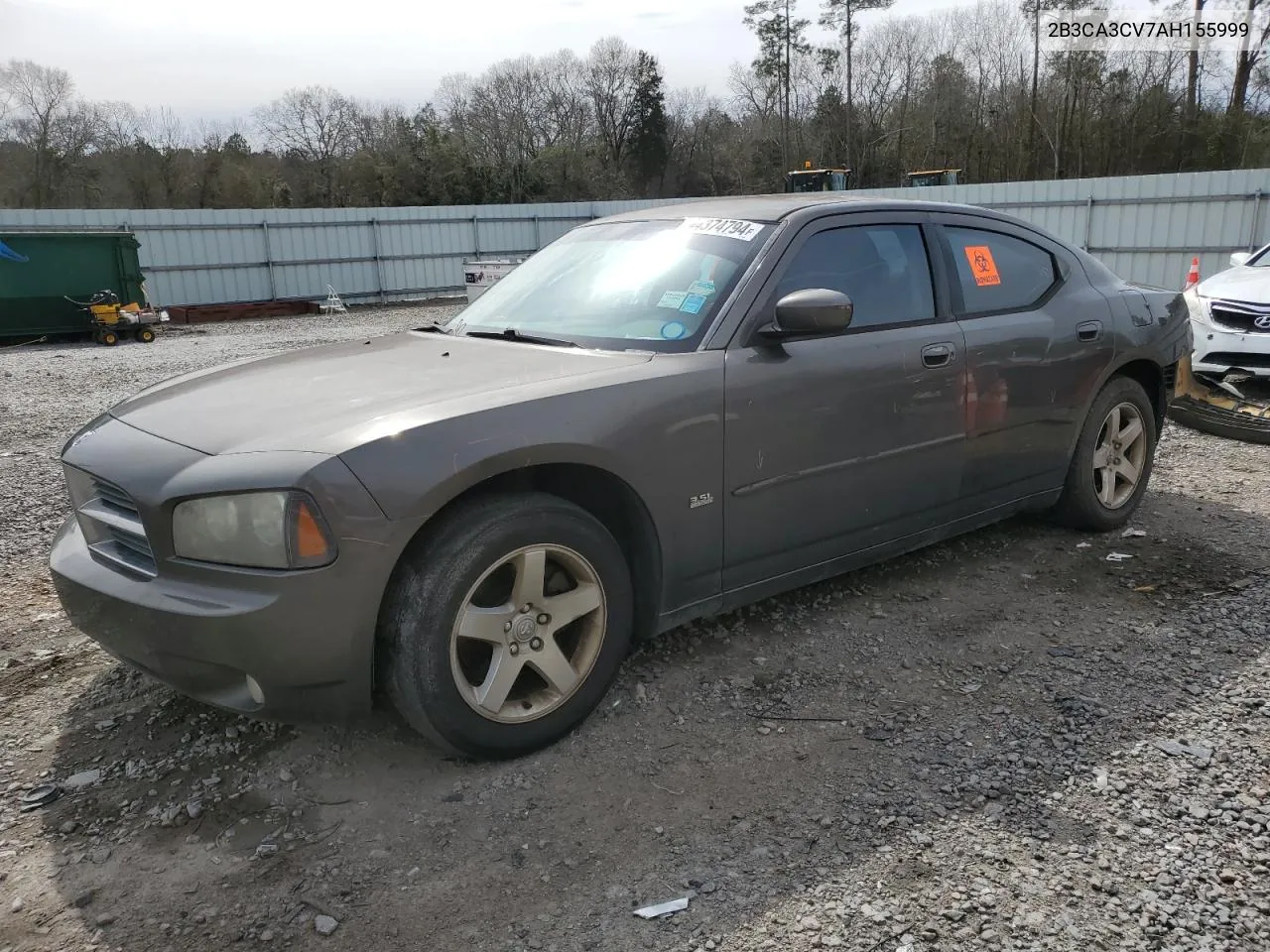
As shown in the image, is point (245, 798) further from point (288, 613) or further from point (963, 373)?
point (963, 373)

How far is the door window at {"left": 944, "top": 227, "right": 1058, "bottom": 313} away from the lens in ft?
13.0

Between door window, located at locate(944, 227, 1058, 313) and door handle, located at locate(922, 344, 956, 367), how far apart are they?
278mm

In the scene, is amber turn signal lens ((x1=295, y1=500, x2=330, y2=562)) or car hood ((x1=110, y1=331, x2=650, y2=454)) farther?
car hood ((x1=110, y1=331, x2=650, y2=454))

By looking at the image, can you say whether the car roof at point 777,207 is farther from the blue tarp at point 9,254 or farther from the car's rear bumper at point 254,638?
the blue tarp at point 9,254

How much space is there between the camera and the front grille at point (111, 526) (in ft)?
8.33

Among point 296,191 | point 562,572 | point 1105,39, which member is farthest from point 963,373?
point 296,191

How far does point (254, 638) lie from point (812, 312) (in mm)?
1951

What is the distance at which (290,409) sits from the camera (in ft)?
8.82

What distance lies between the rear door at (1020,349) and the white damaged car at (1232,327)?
3950mm

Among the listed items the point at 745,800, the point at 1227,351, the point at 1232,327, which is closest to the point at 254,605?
the point at 745,800

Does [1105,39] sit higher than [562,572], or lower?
higher

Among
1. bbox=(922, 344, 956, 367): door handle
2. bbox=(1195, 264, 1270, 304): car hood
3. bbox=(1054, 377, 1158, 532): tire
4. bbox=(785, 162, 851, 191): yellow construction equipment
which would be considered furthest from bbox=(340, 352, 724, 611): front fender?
bbox=(785, 162, 851, 191): yellow construction equipment

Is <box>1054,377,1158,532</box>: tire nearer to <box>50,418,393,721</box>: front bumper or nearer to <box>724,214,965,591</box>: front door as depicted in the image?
<box>724,214,965,591</box>: front door

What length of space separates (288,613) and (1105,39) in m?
44.9
